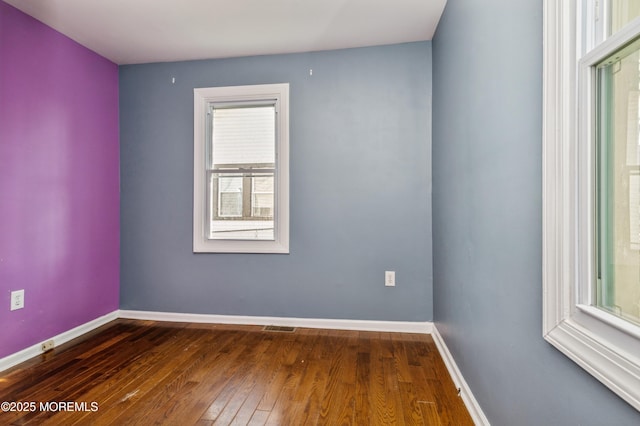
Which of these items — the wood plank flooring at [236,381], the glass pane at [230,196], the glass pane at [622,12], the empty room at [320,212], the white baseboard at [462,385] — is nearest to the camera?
the glass pane at [622,12]

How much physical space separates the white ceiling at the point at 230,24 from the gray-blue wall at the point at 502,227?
46 centimetres

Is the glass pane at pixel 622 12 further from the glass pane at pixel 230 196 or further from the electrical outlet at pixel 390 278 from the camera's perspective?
the glass pane at pixel 230 196

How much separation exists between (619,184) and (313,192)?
2.20 meters

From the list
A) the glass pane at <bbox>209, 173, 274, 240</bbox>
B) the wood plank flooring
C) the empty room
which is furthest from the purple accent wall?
the glass pane at <bbox>209, 173, 274, 240</bbox>

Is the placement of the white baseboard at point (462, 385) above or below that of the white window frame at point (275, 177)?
below

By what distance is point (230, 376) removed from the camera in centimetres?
202

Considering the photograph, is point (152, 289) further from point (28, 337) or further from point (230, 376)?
point (230, 376)

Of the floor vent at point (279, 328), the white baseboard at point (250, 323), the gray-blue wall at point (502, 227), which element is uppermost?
the gray-blue wall at point (502, 227)

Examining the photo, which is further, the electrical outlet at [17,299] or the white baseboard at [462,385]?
the electrical outlet at [17,299]

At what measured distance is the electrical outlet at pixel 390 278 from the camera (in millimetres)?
2756

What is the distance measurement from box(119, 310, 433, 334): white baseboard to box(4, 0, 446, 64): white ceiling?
2332mm

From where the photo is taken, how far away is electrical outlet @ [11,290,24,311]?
85.8 inches

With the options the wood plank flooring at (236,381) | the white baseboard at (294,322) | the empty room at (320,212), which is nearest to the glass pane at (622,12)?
the empty room at (320,212)

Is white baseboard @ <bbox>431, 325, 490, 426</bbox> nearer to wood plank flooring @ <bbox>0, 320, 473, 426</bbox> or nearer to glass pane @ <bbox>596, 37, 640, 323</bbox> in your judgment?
wood plank flooring @ <bbox>0, 320, 473, 426</bbox>
